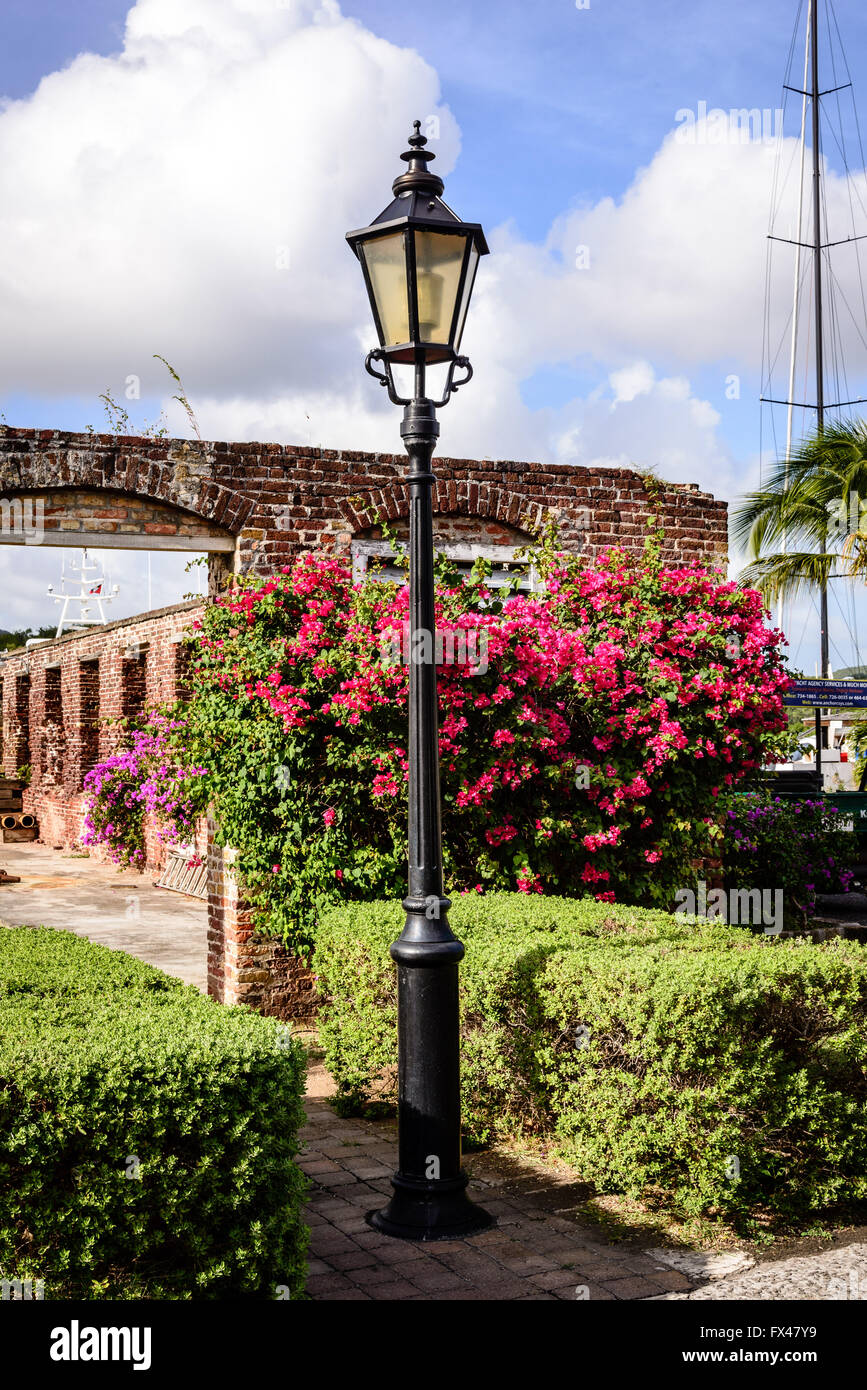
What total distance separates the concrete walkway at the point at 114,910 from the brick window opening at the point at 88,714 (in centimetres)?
196

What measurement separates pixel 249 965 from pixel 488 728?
90.7 inches

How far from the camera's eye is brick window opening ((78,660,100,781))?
70.5ft

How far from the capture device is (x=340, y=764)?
7266 millimetres

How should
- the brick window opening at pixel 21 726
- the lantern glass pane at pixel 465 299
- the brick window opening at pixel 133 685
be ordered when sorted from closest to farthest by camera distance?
the lantern glass pane at pixel 465 299
the brick window opening at pixel 133 685
the brick window opening at pixel 21 726

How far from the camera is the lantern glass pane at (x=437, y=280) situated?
15.8 ft

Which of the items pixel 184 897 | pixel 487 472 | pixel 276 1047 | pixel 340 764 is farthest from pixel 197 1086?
pixel 184 897

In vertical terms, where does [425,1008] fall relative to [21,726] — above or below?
below

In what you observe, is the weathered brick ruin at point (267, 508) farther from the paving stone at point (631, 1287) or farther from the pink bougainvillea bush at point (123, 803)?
the pink bougainvillea bush at point (123, 803)

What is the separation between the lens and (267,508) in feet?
27.7

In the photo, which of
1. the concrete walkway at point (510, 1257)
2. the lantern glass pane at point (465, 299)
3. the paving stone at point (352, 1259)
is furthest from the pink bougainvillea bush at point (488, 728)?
the paving stone at point (352, 1259)

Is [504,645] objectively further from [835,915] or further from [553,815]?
[835,915]

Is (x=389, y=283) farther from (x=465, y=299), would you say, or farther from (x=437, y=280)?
(x=465, y=299)

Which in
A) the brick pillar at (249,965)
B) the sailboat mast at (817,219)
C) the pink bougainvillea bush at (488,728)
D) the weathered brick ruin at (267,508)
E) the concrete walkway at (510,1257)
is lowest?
the concrete walkway at (510,1257)

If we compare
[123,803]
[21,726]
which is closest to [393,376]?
[123,803]
